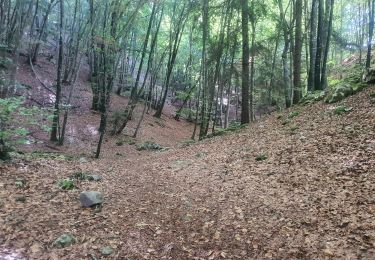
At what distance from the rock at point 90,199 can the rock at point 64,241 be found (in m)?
1.20

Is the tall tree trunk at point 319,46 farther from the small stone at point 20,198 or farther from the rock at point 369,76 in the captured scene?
the small stone at point 20,198

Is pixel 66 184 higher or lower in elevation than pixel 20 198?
higher

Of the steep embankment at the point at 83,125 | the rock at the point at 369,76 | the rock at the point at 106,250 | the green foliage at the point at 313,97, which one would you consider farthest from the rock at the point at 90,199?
the rock at the point at 369,76

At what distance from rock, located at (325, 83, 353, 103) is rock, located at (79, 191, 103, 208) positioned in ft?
27.4

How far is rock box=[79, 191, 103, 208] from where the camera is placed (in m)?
5.98

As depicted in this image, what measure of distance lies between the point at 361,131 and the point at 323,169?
186 cm

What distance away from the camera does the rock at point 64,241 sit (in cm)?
455

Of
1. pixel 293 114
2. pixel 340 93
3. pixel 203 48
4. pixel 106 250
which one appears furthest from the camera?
pixel 203 48

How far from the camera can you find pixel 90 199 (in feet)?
19.8

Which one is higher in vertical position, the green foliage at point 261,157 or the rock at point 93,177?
the green foliage at point 261,157

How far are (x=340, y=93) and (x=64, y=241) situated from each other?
9.60 meters

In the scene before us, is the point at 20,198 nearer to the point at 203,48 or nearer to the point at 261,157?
the point at 261,157

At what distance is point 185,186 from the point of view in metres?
7.41

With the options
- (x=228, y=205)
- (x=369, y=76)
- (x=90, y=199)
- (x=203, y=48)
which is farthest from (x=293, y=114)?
(x=90, y=199)
